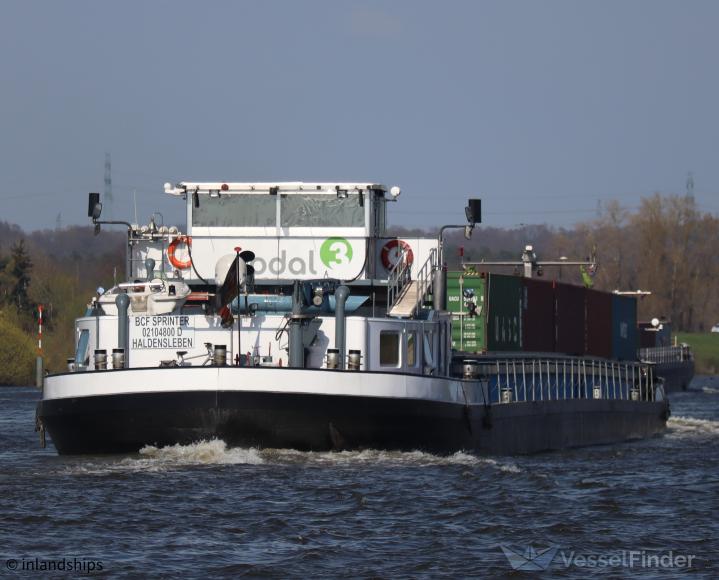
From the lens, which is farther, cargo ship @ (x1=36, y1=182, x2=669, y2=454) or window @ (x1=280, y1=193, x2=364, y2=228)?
window @ (x1=280, y1=193, x2=364, y2=228)

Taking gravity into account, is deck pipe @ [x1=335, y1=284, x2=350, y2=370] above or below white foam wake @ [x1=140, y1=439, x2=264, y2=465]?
above

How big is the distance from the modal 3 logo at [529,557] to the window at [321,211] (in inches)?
453

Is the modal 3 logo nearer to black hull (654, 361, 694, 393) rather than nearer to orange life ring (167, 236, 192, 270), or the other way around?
orange life ring (167, 236, 192, 270)

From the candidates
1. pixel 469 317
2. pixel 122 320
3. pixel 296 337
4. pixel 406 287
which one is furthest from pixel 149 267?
pixel 469 317

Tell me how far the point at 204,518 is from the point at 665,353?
78396mm

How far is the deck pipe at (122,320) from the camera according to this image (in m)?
28.1

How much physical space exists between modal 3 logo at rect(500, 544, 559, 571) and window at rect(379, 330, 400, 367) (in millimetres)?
8738

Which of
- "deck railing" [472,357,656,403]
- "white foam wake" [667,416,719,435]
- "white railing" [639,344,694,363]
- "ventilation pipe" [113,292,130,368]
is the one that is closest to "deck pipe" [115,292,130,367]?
"ventilation pipe" [113,292,130,368]

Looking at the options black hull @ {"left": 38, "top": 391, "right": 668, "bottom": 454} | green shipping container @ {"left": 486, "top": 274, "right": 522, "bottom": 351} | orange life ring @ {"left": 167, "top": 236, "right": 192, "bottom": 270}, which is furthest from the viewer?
green shipping container @ {"left": 486, "top": 274, "right": 522, "bottom": 351}

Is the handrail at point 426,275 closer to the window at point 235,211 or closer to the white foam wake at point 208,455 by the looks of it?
the window at point 235,211

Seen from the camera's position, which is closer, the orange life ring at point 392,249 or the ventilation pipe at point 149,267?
the ventilation pipe at point 149,267

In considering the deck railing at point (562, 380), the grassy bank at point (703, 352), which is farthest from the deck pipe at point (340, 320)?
the grassy bank at point (703, 352)

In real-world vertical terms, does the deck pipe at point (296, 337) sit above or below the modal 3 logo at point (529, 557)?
above

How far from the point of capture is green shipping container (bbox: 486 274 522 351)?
132 ft
